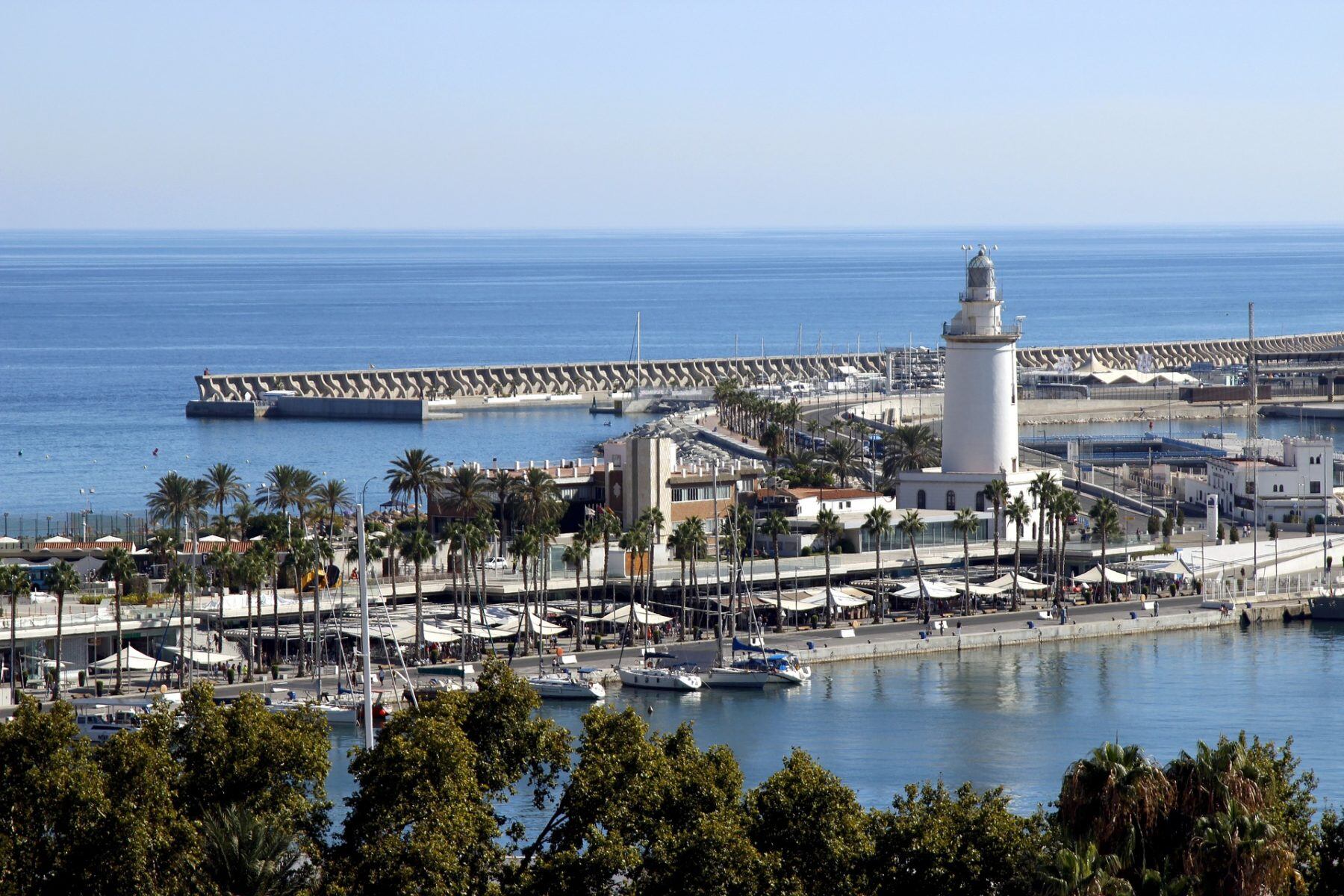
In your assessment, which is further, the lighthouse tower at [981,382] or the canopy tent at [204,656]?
the lighthouse tower at [981,382]

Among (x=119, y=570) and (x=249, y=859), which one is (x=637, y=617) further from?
(x=249, y=859)

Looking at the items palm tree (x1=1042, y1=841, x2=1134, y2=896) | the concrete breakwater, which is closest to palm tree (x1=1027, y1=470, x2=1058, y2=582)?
palm tree (x1=1042, y1=841, x2=1134, y2=896)

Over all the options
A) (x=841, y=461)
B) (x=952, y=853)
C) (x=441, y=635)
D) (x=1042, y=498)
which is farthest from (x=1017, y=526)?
(x=952, y=853)

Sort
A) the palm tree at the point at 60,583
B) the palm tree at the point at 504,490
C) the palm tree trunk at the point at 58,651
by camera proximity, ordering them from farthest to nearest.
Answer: the palm tree at the point at 504,490 < the palm tree at the point at 60,583 < the palm tree trunk at the point at 58,651

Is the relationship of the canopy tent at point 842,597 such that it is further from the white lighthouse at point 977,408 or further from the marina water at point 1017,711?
the white lighthouse at point 977,408

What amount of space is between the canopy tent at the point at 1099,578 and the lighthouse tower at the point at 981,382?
209 inches

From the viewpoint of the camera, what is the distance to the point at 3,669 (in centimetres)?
4419

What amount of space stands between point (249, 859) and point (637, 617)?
29.4 meters

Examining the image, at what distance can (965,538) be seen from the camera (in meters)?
54.8

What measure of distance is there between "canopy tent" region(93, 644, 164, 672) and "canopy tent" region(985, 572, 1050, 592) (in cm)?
2156

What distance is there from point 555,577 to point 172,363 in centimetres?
11274

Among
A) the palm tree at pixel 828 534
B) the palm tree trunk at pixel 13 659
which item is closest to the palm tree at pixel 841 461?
the palm tree at pixel 828 534

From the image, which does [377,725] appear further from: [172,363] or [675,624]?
[172,363]

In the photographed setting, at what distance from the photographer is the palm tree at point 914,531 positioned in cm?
5439
